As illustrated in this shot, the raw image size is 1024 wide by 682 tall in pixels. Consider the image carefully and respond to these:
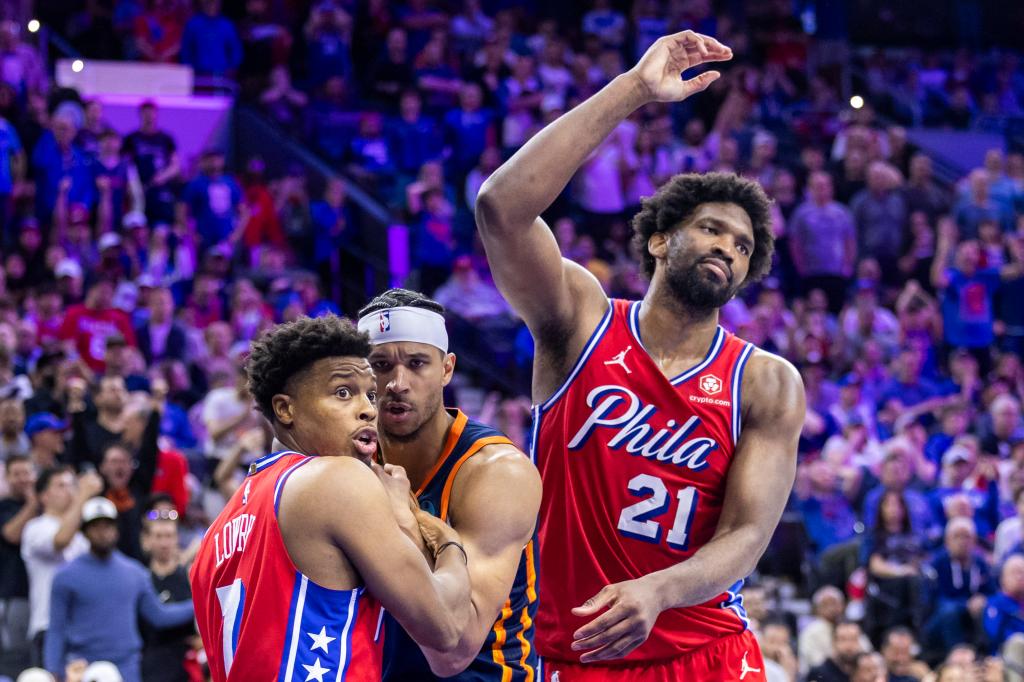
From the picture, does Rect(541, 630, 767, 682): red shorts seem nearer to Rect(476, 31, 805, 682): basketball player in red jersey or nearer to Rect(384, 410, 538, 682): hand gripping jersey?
Rect(476, 31, 805, 682): basketball player in red jersey

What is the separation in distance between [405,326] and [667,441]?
3.81 feet

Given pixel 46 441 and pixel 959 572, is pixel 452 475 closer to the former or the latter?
pixel 46 441

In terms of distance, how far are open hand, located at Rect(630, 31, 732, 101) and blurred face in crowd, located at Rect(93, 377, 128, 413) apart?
625 centimetres

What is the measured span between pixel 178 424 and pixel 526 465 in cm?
776

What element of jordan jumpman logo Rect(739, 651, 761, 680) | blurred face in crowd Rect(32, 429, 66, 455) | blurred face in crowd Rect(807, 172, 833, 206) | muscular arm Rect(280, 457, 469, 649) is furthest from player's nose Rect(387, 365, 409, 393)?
blurred face in crowd Rect(807, 172, 833, 206)

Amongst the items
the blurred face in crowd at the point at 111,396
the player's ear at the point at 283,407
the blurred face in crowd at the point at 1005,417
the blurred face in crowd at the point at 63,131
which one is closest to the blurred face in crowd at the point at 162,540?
the blurred face in crowd at the point at 111,396

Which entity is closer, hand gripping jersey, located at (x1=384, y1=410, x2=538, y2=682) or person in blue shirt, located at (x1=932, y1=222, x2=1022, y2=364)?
hand gripping jersey, located at (x1=384, y1=410, x2=538, y2=682)

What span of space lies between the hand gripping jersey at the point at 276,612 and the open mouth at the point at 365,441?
0.57 ft

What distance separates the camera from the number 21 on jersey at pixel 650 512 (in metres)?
5.40

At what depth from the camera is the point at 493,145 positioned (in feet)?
57.0

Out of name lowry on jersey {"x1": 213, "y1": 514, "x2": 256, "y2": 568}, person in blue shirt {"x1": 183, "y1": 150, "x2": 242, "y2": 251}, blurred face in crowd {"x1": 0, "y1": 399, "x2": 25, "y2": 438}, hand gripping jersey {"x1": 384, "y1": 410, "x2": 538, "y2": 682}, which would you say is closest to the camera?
name lowry on jersey {"x1": 213, "y1": 514, "x2": 256, "y2": 568}

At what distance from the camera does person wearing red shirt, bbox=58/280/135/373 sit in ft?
40.4

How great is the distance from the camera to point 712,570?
17.0 feet

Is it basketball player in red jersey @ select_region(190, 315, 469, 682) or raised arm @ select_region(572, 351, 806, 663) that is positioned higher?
basketball player in red jersey @ select_region(190, 315, 469, 682)
